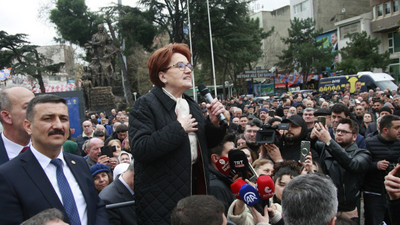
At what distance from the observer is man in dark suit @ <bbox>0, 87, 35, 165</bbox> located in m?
2.75

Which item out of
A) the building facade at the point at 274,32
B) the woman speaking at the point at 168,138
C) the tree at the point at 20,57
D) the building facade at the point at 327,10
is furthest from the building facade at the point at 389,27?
the woman speaking at the point at 168,138

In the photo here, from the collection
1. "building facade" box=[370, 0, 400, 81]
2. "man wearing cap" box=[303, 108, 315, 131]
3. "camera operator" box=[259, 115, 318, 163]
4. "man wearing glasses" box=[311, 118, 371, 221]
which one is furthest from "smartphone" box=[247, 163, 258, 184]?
"building facade" box=[370, 0, 400, 81]

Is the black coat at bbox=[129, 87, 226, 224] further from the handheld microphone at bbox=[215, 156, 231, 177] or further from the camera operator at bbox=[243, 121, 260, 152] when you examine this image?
the camera operator at bbox=[243, 121, 260, 152]

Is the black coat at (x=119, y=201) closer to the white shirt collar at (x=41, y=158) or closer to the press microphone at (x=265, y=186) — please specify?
the white shirt collar at (x=41, y=158)

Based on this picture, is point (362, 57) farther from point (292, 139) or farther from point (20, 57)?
point (292, 139)

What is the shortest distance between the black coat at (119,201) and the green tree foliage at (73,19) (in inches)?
1189

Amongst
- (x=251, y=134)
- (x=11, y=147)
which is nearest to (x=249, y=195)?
(x=11, y=147)

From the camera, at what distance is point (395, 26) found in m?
37.1

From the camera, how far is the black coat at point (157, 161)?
2.16m

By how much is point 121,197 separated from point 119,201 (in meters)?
0.04

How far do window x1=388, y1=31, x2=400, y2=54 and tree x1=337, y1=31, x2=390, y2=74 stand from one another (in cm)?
564

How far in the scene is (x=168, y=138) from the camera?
7.04 feet

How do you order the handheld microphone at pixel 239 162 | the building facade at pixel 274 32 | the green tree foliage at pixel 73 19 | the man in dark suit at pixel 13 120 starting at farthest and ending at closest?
the building facade at pixel 274 32, the green tree foliage at pixel 73 19, the man in dark suit at pixel 13 120, the handheld microphone at pixel 239 162

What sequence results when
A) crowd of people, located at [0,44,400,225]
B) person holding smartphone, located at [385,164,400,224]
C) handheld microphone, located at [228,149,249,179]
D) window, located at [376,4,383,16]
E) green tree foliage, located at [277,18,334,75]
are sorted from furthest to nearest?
window, located at [376,4,383,16] < green tree foliage, located at [277,18,334,75] < handheld microphone, located at [228,149,249,179] < person holding smartphone, located at [385,164,400,224] < crowd of people, located at [0,44,400,225]
